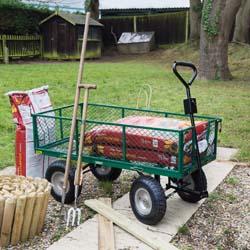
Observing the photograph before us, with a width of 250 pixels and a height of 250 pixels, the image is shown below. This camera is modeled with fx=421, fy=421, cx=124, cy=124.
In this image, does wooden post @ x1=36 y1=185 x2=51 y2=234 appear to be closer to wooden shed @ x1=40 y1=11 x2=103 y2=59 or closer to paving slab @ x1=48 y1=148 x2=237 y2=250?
paving slab @ x1=48 y1=148 x2=237 y2=250

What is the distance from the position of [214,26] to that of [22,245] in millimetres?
9928

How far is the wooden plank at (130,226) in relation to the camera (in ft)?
9.34

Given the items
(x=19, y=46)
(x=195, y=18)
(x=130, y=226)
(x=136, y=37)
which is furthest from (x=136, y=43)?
(x=130, y=226)

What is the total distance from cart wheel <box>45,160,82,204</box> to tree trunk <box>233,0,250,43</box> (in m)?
14.9

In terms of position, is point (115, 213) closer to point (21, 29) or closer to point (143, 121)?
point (143, 121)

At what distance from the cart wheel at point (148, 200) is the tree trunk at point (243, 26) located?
49.4 feet

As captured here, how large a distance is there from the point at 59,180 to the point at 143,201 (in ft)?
2.69

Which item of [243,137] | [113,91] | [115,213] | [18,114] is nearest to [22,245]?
[115,213]

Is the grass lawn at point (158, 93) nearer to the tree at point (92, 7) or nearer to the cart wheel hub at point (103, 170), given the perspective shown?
the cart wheel hub at point (103, 170)

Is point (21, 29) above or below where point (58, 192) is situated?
above

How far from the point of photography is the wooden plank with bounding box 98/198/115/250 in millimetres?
2861

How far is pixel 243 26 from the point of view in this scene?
17141mm

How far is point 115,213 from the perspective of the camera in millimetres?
3297

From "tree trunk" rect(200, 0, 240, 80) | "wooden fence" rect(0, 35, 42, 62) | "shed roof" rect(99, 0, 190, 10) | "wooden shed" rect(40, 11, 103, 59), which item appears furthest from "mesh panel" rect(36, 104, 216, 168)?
"shed roof" rect(99, 0, 190, 10)
